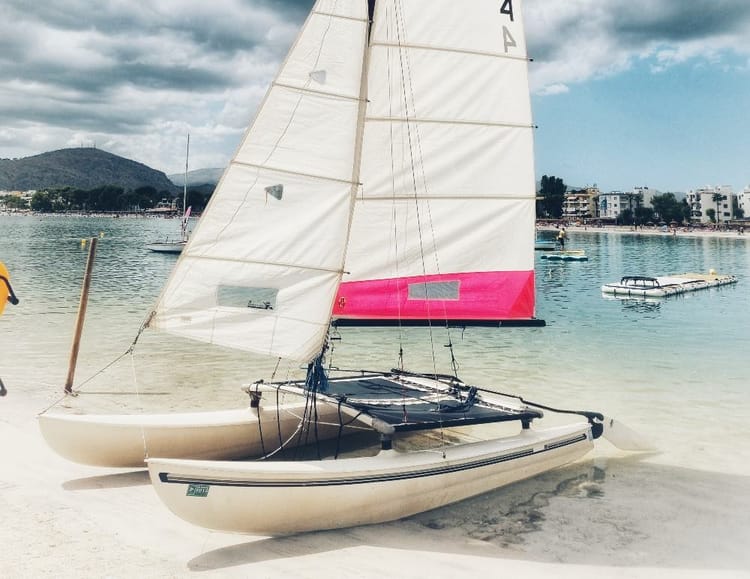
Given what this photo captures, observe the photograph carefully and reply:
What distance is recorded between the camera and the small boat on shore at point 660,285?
142ft

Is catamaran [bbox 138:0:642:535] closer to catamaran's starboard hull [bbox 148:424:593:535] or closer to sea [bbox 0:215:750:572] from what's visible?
catamaran's starboard hull [bbox 148:424:593:535]

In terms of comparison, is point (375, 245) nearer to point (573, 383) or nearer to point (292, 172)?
point (292, 172)

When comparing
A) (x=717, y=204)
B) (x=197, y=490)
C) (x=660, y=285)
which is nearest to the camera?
(x=197, y=490)

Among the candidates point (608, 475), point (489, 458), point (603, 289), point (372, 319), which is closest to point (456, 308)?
point (372, 319)

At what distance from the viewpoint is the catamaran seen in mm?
8516

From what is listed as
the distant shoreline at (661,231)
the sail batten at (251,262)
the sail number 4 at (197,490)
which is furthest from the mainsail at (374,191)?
the distant shoreline at (661,231)

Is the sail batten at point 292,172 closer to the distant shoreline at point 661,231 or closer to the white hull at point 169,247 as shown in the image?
the white hull at point 169,247

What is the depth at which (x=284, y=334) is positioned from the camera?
9.16 metres

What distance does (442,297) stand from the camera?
10906mm

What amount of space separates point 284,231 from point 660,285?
1672 inches

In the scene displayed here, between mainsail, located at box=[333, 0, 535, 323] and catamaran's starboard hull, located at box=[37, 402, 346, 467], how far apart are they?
250 centimetres

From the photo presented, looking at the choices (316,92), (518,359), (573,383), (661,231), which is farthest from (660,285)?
(661,231)

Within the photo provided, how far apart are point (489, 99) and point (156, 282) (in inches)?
1549

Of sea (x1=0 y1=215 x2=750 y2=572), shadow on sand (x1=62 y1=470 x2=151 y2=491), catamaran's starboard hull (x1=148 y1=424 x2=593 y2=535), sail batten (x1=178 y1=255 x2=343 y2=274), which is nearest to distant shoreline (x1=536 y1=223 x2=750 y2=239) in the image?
sea (x1=0 y1=215 x2=750 y2=572)
